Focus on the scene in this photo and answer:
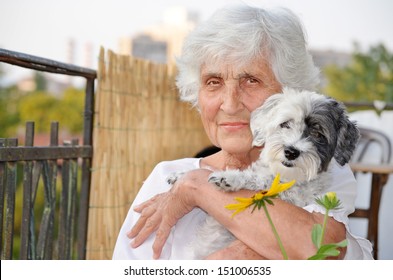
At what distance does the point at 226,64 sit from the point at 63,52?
1646 centimetres

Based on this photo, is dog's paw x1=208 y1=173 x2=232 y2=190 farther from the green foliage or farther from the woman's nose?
the green foliage

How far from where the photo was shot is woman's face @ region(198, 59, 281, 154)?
209 centimetres

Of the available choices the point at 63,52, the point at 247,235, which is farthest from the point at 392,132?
the point at 63,52

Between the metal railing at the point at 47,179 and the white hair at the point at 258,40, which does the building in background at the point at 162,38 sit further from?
the white hair at the point at 258,40

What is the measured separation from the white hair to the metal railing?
0.76 metres

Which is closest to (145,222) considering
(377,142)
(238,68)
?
(238,68)

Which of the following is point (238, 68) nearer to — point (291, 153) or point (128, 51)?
point (291, 153)

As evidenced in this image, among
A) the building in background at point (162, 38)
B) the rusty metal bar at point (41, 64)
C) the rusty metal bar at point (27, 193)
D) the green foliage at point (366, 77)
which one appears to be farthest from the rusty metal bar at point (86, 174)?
the building in background at point (162, 38)

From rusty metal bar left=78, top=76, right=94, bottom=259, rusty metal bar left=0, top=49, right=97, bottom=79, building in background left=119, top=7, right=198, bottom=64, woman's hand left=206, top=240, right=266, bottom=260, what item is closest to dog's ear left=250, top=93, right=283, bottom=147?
woman's hand left=206, top=240, right=266, bottom=260

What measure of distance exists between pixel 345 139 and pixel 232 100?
0.40 metres

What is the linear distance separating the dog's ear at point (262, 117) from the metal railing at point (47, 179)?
0.94 m

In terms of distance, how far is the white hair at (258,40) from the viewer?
2.07 meters

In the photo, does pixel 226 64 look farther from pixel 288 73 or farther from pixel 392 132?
pixel 392 132

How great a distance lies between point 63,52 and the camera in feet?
58.7
